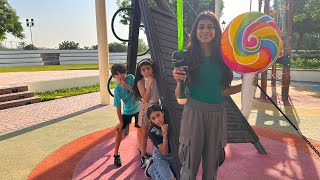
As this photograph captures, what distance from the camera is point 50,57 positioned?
123 ft

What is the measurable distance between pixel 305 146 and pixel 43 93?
10896 millimetres

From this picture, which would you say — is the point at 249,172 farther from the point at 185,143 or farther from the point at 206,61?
the point at 206,61

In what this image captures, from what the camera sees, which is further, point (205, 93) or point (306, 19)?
point (306, 19)

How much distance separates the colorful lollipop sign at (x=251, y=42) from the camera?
85.7 inches

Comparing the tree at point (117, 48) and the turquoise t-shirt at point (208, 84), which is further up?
the tree at point (117, 48)

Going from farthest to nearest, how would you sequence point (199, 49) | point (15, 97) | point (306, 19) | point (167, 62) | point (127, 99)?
1. point (306, 19)
2. point (15, 97)
3. point (167, 62)
4. point (127, 99)
5. point (199, 49)

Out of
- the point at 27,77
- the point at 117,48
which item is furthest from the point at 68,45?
the point at 27,77

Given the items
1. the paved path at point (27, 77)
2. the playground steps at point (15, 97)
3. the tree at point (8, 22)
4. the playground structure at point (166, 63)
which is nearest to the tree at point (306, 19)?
the paved path at point (27, 77)

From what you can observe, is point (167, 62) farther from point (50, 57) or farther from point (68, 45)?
point (68, 45)

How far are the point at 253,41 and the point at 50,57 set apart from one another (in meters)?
39.6

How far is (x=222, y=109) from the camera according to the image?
2217 millimetres

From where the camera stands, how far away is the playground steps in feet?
28.7

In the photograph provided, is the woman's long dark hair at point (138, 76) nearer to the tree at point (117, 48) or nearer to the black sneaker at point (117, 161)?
the black sneaker at point (117, 161)

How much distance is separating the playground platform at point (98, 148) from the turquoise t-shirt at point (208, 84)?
6.19 ft
